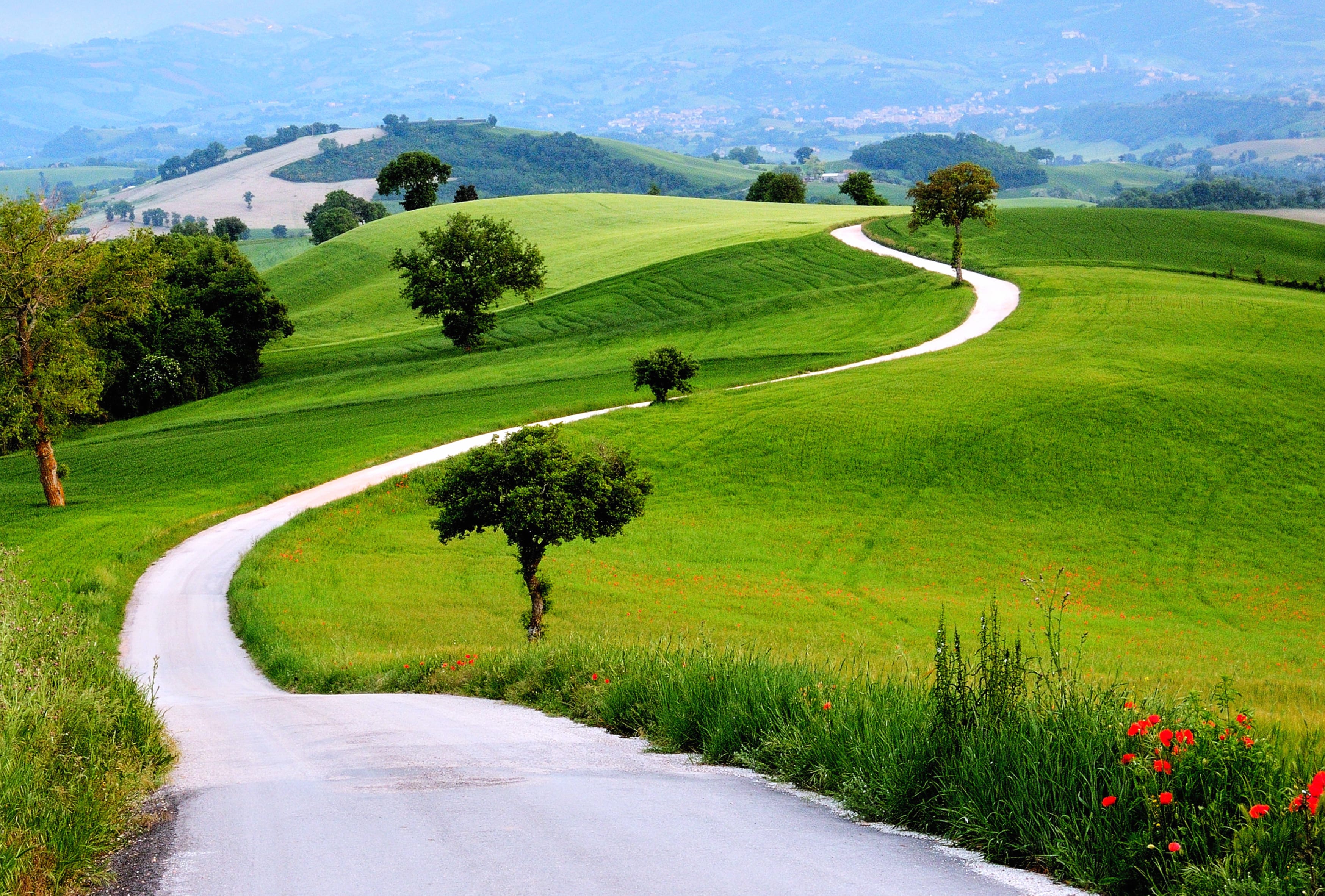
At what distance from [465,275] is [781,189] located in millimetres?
101038

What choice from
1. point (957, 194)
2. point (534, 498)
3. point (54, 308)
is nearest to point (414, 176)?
point (957, 194)

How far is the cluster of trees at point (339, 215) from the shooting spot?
169 m

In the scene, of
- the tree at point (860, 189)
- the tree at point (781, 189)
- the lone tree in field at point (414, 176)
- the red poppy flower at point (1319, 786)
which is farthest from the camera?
the tree at point (781, 189)

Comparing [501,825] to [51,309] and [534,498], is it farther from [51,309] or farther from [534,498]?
[51,309]

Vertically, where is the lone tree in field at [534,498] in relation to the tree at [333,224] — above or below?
below

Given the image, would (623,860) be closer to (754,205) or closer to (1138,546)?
(1138,546)

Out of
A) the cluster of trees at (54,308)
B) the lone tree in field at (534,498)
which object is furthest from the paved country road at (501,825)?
the cluster of trees at (54,308)

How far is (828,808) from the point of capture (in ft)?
25.3

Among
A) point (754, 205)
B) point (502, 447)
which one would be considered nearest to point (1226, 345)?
point (502, 447)

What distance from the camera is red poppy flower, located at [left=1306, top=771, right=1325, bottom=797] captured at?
5.16 m

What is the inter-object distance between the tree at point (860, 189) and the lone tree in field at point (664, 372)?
107m

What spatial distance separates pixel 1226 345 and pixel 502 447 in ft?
146

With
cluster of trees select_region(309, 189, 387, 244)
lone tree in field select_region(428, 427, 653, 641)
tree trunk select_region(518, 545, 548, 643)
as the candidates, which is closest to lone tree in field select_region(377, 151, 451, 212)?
cluster of trees select_region(309, 189, 387, 244)

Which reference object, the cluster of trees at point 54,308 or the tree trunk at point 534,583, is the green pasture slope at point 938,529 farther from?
the cluster of trees at point 54,308
